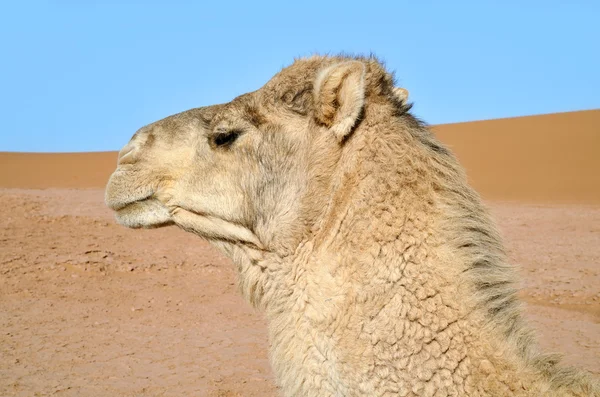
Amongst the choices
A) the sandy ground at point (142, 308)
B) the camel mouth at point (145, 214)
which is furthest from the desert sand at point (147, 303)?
the camel mouth at point (145, 214)

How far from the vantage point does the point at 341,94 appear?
3.29 metres

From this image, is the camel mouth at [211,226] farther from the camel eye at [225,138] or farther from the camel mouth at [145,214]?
the camel eye at [225,138]

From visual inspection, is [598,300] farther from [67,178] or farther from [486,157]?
[67,178]

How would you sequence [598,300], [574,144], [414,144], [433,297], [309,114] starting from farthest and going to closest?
[574,144]
[598,300]
[309,114]
[414,144]
[433,297]

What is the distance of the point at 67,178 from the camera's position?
156 feet

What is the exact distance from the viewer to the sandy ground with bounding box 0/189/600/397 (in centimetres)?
781

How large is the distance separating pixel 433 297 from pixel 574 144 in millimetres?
44663

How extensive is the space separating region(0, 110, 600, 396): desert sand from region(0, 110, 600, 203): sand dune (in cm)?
1507

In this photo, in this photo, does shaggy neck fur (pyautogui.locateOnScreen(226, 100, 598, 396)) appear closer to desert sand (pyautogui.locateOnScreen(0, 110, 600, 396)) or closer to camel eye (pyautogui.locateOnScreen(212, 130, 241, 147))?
desert sand (pyautogui.locateOnScreen(0, 110, 600, 396))

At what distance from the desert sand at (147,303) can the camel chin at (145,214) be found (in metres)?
1.55

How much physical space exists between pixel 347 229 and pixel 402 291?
1.18 ft

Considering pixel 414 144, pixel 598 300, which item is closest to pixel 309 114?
pixel 414 144

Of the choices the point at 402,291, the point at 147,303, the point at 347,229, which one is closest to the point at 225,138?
the point at 347,229

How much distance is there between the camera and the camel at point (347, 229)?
294 centimetres
